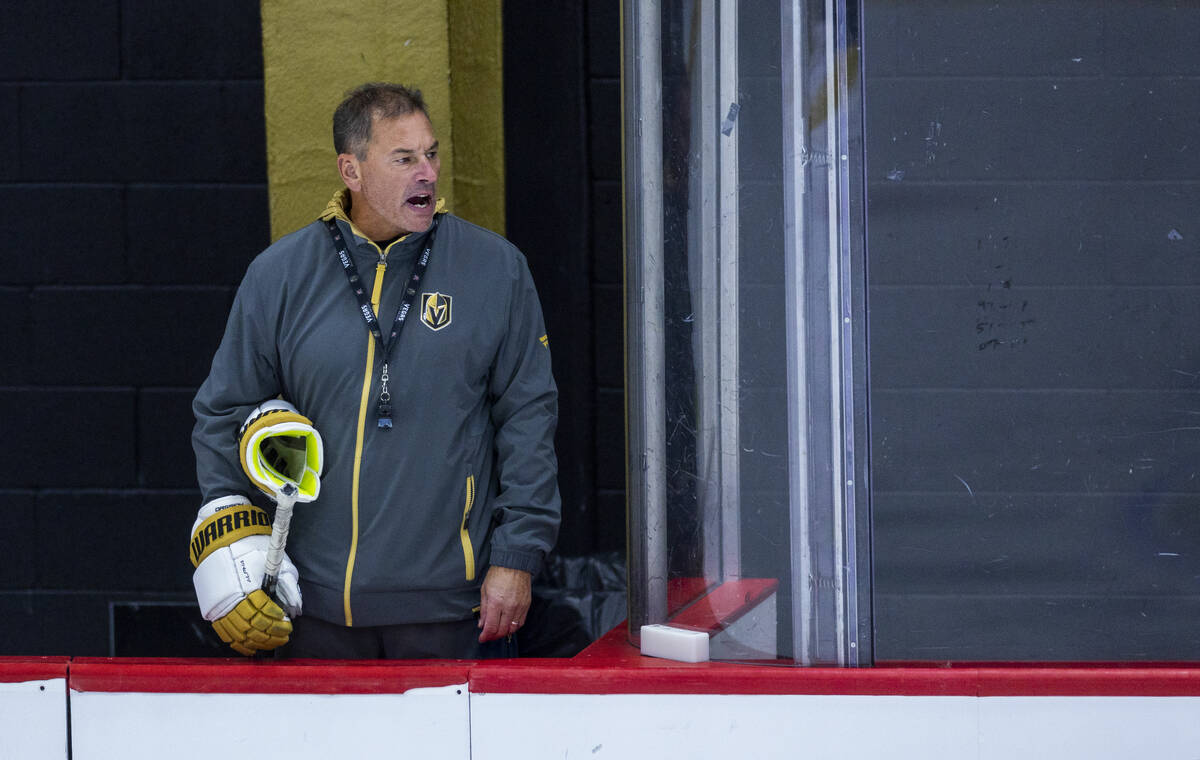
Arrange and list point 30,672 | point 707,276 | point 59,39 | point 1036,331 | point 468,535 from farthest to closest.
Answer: point 59,39
point 1036,331
point 468,535
point 707,276
point 30,672

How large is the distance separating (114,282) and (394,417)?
1.74 meters

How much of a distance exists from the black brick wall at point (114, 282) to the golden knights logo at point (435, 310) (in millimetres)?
1470

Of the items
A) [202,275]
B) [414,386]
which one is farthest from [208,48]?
[414,386]

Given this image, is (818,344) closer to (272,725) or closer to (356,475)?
(356,475)

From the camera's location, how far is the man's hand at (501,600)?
2062 millimetres

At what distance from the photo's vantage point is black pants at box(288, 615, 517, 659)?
212 cm

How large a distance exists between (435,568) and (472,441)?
220 mm

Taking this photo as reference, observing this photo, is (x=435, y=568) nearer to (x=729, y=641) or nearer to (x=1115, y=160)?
(x=729, y=641)

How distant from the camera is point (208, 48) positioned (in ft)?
11.0

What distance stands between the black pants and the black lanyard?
362 millimetres

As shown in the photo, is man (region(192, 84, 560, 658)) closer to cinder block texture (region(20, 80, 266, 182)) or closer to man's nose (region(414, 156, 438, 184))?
man's nose (region(414, 156, 438, 184))

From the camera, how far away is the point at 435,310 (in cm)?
208

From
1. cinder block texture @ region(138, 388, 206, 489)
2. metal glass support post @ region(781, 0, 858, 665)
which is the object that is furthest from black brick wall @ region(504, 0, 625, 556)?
metal glass support post @ region(781, 0, 858, 665)

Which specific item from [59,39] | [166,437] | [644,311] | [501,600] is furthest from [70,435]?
[644,311]
